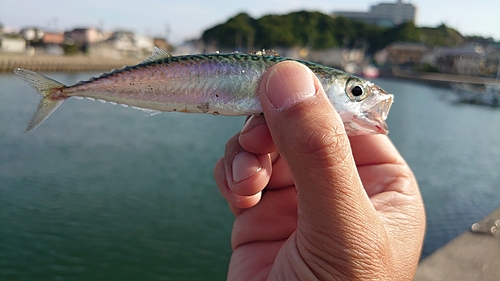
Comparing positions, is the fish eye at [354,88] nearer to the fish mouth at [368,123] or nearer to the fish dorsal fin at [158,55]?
the fish mouth at [368,123]

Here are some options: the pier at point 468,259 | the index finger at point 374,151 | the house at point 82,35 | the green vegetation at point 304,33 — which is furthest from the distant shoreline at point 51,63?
the green vegetation at point 304,33

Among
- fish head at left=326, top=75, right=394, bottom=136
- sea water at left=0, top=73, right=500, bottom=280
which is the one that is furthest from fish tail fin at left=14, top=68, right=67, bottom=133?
sea water at left=0, top=73, right=500, bottom=280

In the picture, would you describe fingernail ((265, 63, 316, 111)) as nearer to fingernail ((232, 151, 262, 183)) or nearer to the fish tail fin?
fingernail ((232, 151, 262, 183))

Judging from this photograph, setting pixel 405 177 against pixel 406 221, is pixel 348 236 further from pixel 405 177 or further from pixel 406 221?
pixel 405 177

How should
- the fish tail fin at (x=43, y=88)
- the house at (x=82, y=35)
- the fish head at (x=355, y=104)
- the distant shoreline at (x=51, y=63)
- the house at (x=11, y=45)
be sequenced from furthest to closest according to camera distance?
the house at (x=82, y=35) < the house at (x=11, y=45) < the distant shoreline at (x=51, y=63) < the fish head at (x=355, y=104) < the fish tail fin at (x=43, y=88)

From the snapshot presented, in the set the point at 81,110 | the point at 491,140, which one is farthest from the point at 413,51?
the point at 81,110
